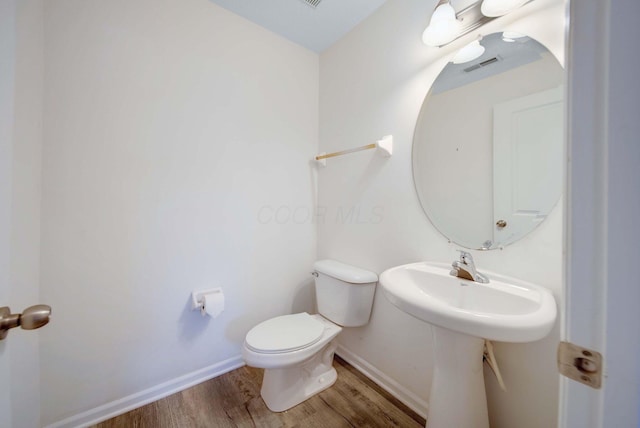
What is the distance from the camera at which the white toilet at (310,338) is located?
3.93ft

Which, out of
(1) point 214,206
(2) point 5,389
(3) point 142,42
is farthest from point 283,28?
(2) point 5,389

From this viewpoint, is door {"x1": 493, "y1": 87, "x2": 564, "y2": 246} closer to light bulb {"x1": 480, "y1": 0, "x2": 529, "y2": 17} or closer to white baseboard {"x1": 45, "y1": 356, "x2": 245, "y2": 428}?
light bulb {"x1": 480, "y1": 0, "x2": 529, "y2": 17}

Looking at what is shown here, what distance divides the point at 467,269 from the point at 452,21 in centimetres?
111

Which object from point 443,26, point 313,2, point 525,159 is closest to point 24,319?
point 525,159

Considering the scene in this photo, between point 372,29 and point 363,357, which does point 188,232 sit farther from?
point 372,29

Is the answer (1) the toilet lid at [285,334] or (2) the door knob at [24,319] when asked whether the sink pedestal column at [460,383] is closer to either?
(1) the toilet lid at [285,334]

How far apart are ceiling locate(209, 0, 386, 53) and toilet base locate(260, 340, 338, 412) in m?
2.12

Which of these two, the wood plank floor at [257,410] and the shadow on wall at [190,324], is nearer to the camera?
the wood plank floor at [257,410]

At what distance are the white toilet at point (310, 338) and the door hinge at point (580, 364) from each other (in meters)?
1.08

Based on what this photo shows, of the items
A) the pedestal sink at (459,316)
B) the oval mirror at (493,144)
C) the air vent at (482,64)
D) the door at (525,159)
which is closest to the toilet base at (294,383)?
the pedestal sink at (459,316)

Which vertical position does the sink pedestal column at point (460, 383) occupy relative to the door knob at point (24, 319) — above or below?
below

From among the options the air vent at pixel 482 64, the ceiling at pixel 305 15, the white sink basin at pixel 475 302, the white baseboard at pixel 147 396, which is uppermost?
the ceiling at pixel 305 15

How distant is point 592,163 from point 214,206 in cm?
159

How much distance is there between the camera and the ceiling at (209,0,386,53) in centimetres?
144
